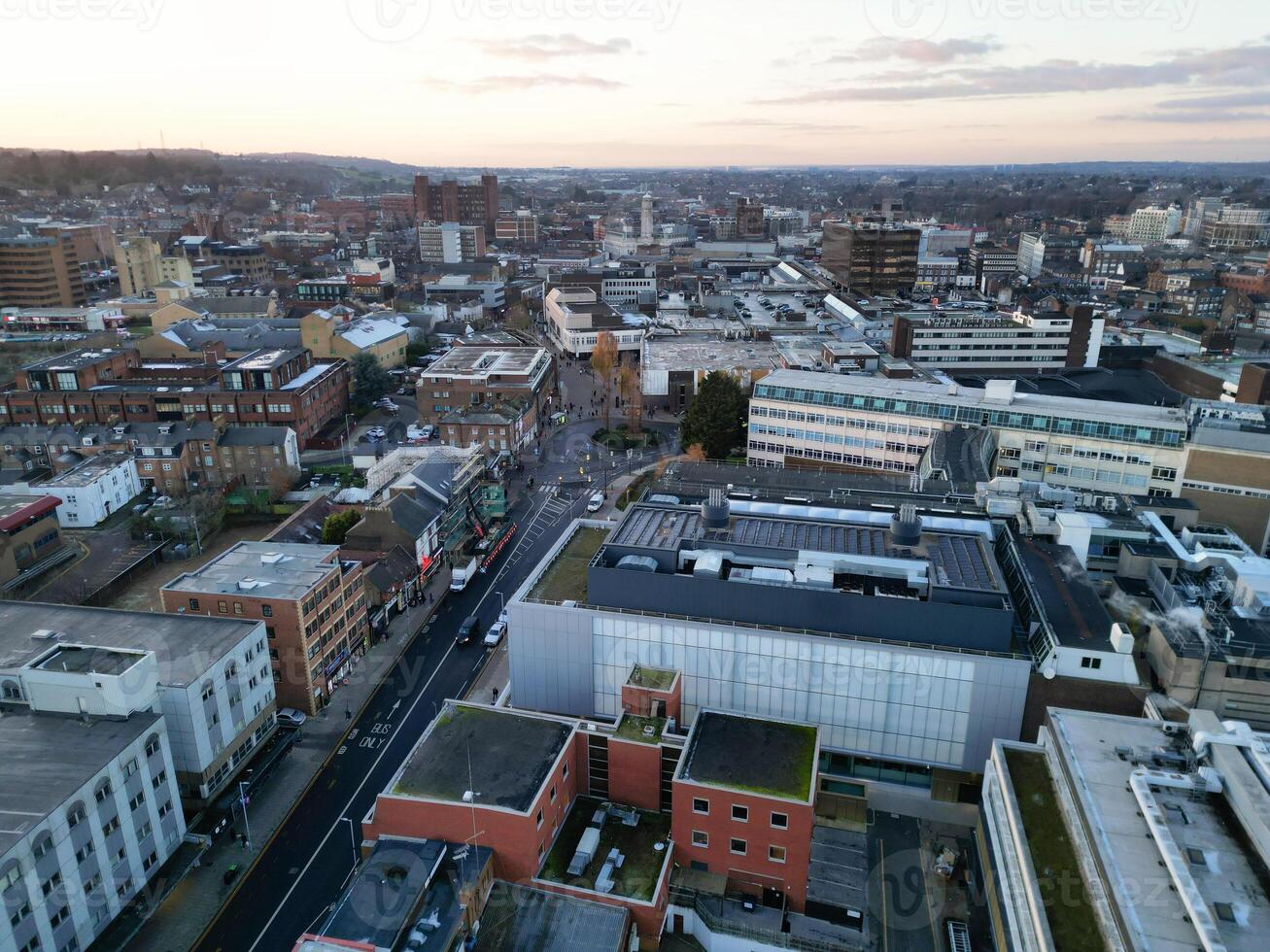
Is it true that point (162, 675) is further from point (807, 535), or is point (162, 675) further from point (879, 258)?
point (879, 258)

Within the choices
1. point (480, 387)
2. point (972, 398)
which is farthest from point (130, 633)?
point (972, 398)

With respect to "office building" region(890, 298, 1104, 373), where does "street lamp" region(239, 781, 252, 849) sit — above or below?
below

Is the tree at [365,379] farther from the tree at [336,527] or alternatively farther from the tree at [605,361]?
the tree at [336,527]

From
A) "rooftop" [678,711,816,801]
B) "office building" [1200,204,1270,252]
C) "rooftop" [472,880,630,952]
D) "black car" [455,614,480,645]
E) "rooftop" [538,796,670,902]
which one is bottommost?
"black car" [455,614,480,645]

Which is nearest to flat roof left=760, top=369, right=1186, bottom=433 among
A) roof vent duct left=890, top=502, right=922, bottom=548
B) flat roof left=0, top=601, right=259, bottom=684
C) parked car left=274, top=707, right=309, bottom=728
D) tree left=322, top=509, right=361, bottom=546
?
roof vent duct left=890, top=502, right=922, bottom=548

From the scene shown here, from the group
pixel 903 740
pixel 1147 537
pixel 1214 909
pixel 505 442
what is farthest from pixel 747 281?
pixel 1214 909

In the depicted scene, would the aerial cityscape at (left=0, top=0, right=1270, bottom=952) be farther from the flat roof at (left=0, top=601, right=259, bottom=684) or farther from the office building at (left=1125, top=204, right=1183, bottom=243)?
the office building at (left=1125, top=204, right=1183, bottom=243)
